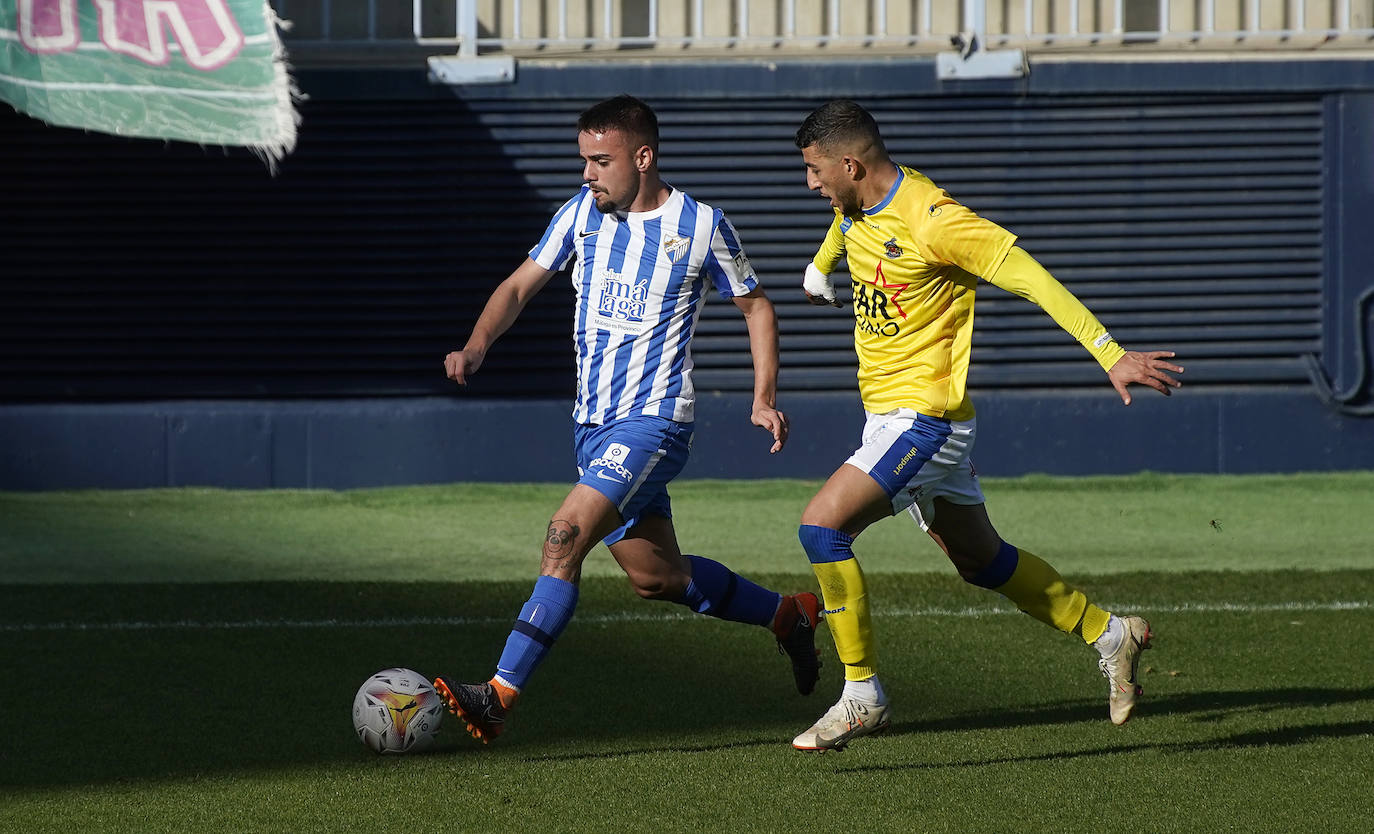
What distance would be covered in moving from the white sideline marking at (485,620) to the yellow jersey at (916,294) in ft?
8.28

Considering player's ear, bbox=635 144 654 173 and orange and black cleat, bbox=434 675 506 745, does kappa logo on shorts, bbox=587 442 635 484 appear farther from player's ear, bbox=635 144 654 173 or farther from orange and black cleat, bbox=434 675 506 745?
player's ear, bbox=635 144 654 173

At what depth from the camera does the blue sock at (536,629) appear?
208 inches

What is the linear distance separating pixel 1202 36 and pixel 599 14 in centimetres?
479

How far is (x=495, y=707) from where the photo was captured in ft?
17.0

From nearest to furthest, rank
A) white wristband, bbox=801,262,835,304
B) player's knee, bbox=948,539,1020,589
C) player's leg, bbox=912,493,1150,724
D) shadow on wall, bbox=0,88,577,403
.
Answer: player's leg, bbox=912,493,1150,724
player's knee, bbox=948,539,1020,589
white wristband, bbox=801,262,835,304
shadow on wall, bbox=0,88,577,403

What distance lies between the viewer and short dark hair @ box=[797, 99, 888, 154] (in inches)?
220

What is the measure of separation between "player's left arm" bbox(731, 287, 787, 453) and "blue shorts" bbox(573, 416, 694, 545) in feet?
0.93

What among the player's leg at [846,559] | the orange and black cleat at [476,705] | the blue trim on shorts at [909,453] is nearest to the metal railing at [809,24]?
the blue trim on shorts at [909,453]

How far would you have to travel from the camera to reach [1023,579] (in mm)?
5848

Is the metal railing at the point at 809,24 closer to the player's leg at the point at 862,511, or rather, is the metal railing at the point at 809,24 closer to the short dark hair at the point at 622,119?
the short dark hair at the point at 622,119

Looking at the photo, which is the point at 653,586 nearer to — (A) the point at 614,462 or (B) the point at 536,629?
(A) the point at 614,462

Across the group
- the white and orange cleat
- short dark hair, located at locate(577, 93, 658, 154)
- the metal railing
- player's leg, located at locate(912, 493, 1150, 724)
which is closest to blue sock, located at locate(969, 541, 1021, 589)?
player's leg, located at locate(912, 493, 1150, 724)

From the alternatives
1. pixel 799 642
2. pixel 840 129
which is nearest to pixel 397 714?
pixel 799 642

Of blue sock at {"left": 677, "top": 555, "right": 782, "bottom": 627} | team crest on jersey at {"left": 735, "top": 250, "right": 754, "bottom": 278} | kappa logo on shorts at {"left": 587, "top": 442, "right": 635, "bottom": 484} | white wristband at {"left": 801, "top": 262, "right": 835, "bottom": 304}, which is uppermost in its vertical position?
team crest on jersey at {"left": 735, "top": 250, "right": 754, "bottom": 278}
